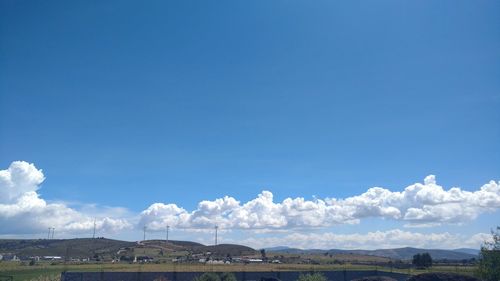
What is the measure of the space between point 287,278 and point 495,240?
146ft

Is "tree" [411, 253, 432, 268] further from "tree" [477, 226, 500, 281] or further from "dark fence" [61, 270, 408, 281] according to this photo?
"tree" [477, 226, 500, 281]

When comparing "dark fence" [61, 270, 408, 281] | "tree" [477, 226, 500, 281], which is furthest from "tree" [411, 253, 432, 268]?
"tree" [477, 226, 500, 281]

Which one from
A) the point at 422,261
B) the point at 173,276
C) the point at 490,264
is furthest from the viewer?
the point at 422,261

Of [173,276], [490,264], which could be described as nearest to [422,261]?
[173,276]

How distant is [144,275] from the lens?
6919 centimetres

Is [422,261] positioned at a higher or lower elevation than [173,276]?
higher

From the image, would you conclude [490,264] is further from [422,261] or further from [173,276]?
[422,261]

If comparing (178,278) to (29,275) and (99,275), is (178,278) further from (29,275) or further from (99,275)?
(29,275)

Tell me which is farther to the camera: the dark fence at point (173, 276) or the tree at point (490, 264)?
the dark fence at point (173, 276)

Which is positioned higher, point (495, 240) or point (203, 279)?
point (495, 240)

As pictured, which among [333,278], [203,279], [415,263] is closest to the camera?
[203,279]

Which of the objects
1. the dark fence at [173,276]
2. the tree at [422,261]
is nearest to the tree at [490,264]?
the dark fence at [173,276]

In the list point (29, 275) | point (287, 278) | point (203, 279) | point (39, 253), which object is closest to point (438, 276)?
point (203, 279)

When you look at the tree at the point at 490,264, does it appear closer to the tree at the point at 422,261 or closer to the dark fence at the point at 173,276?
the dark fence at the point at 173,276
